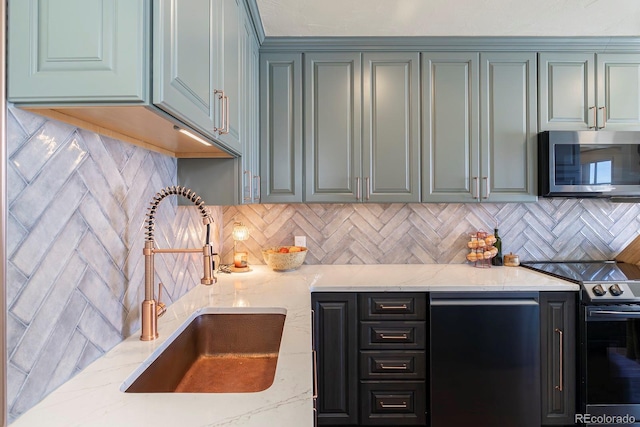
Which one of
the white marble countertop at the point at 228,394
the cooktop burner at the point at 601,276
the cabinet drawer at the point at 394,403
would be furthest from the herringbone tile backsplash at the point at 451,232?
the cabinet drawer at the point at 394,403

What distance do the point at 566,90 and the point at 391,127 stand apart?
3.86ft

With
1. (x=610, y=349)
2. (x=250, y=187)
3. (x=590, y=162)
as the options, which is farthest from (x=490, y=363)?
(x=250, y=187)

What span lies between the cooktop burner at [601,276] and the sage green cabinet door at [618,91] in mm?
934

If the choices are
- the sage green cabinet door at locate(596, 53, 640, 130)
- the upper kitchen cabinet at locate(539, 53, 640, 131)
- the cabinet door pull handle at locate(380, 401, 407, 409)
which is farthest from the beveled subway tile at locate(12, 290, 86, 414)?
the sage green cabinet door at locate(596, 53, 640, 130)

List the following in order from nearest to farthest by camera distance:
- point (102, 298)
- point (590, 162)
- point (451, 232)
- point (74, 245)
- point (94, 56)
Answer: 1. point (94, 56)
2. point (74, 245)
3. point (102, 298)
4. point (590, 162)
5. point (451, 232)

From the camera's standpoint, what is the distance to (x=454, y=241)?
2471 mm

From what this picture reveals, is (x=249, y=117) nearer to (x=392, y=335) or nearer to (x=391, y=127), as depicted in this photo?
(x=391, y=127)

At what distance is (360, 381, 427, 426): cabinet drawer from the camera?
189 centimetres

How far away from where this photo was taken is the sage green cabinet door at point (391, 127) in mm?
2170

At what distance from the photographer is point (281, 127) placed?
7.16ft

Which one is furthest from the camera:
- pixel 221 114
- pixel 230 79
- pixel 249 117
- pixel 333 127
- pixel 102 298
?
pixel 333 127

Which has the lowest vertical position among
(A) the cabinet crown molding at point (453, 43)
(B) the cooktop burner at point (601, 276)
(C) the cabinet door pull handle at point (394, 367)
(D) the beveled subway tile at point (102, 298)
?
(C) the cabinet door pull handle at point (394, 367)

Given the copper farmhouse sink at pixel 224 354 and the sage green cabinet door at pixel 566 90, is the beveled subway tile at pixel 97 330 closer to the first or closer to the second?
the copper farmhouse sink at pixel 224 354

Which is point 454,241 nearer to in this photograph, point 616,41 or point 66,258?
point 616,41
